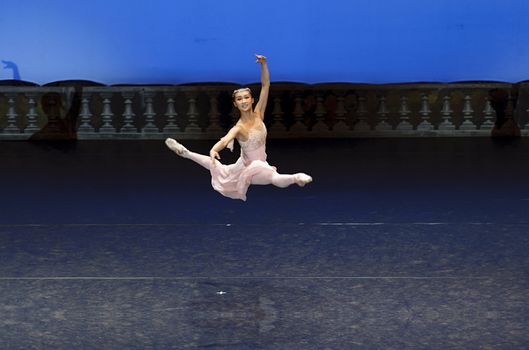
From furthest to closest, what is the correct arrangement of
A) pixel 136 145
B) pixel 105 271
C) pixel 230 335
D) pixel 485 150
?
pixel 136 145 → pixel 485 150 → pixel 105 271 → pixel 230 335

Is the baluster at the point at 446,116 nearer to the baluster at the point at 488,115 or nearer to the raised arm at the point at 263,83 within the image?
the baluster at the point at 488,115

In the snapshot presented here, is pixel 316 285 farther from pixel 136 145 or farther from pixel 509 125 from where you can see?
pixel 509 125

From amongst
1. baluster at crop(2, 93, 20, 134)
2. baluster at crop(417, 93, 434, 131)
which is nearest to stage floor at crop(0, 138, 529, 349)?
baluster at crop(417, 93, 434, 131)

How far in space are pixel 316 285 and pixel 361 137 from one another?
25.5 ft

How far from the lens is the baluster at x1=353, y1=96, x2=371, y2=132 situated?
12.4m

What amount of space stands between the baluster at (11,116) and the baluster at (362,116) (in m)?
4.62

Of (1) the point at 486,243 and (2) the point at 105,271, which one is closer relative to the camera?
(2) the point at 105,271

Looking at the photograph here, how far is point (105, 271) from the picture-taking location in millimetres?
4973

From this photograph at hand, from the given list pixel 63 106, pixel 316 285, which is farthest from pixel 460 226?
pixel 63 106

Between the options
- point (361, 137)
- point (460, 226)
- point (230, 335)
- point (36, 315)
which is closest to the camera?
point (230, 335)

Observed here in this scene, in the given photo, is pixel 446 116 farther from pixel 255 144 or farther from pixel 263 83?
pixel 263 83

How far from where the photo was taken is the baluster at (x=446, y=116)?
40.4ft

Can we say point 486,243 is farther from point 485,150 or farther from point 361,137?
point 361,137

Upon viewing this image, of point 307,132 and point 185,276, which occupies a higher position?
point 185,276
